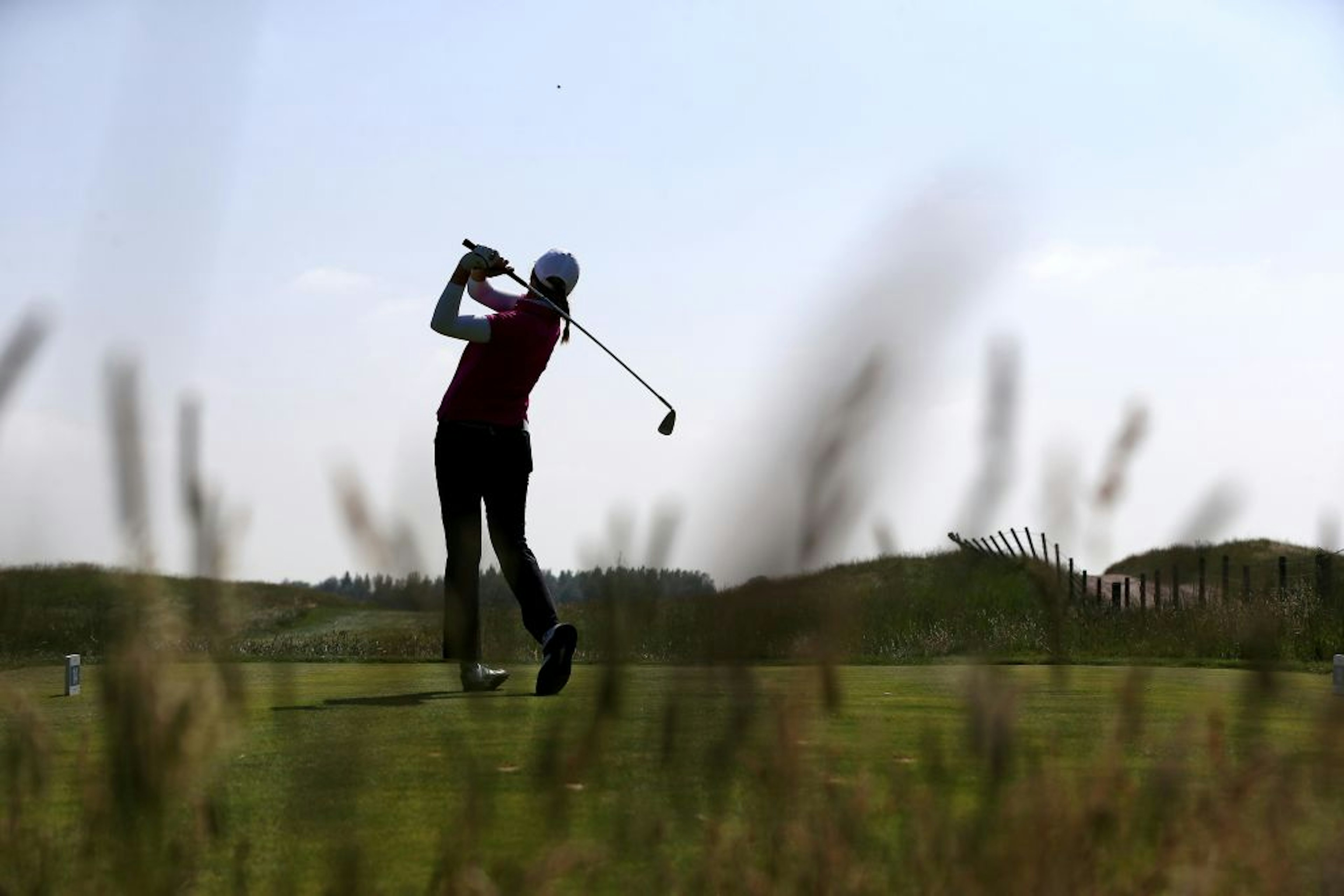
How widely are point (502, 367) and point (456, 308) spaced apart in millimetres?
380

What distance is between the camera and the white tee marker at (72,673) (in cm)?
714

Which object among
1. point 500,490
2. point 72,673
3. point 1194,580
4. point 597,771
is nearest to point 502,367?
point 500,490

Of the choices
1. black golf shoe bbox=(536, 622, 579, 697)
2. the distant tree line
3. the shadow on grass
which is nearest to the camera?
the distant tree line

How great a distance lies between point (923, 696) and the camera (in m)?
6.35

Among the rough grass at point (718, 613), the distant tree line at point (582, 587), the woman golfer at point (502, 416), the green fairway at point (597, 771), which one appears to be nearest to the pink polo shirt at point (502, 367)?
the woman golfer at point (502, 416)

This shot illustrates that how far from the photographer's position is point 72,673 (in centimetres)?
723

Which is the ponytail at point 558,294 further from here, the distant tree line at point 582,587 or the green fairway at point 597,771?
the distant tree line at point 582,587

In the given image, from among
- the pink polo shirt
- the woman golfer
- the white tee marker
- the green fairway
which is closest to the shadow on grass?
the green fairway

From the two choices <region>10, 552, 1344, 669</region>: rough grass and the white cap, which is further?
the white cap

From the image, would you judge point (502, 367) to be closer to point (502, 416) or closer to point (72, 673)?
point (502, 416)

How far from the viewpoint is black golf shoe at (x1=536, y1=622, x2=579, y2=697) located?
594cm

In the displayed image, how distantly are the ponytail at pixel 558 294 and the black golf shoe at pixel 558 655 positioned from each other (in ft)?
3.97

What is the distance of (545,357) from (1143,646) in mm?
5941

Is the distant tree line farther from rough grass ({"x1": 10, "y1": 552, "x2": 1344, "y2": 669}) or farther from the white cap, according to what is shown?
the white cap
